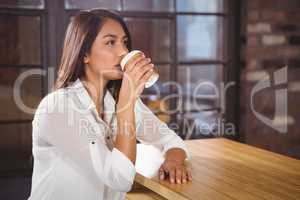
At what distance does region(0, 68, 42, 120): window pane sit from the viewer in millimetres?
2602

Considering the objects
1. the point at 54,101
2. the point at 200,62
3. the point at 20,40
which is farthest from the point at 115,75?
the point at 200,62

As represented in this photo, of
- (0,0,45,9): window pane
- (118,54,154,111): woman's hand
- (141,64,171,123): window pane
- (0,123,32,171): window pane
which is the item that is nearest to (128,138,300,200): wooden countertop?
A: (118,54,154,111): woman's hand

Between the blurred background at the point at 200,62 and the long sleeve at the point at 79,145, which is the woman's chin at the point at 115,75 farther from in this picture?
the blurred background at the point at 200,62

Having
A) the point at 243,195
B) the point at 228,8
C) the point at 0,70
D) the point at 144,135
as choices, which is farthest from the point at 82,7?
the point at 243,195

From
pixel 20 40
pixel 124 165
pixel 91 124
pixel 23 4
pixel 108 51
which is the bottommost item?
pixel 124 165

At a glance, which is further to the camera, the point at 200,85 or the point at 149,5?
the point at 200,85

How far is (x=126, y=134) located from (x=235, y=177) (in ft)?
1.20

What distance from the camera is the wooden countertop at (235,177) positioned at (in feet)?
4.22

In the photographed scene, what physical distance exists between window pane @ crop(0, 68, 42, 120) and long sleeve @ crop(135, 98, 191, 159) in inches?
38.4

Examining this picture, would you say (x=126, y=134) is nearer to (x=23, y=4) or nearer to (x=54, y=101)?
(x=54, y=101)

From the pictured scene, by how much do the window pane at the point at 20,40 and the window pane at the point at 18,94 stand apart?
67 mm

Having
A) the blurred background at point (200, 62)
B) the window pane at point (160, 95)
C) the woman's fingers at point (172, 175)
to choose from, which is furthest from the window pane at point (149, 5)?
the woman's fingers at point (172, 175)

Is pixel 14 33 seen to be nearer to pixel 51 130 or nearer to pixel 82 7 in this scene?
pixel 82 7

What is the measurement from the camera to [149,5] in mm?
2865
